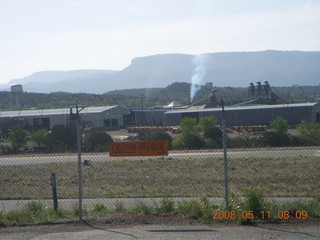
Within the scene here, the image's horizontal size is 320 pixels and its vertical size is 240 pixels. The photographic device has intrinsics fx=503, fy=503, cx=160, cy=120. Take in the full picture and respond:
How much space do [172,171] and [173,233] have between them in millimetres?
9534

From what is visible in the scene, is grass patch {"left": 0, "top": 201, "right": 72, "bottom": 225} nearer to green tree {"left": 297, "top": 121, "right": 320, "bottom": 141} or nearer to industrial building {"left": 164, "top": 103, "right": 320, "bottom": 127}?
green tree {"left": 297, "top": 121, "right": 320, "bottom": 141}

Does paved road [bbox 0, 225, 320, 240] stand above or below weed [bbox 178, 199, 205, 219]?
below

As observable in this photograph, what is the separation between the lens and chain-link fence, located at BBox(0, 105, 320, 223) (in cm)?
1380

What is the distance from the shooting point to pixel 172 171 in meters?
18.1

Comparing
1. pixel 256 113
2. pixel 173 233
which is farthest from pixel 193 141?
pixel 256 113

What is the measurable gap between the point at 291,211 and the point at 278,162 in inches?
355

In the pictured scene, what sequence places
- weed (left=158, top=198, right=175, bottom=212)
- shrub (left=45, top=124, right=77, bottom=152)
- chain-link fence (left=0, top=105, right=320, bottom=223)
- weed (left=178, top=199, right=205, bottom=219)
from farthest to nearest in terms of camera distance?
shrub (left=45, top=124, right=77, bottom=152) → chain-link fence (left=0, top=105, right=320, bottom=223) → weed (left=158, top=198, right=175, bottom=212) → weed (left=178, top=199, right=205, bottom=219)

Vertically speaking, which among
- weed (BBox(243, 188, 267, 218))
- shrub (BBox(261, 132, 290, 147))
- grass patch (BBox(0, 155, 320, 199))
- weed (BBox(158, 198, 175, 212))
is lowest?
grass patch (BBox(0, 155, 320, 199))

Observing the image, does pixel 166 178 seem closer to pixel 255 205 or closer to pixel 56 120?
pixel 255 205

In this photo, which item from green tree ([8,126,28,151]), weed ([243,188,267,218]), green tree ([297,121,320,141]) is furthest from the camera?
green tree ([8,126,28,151])

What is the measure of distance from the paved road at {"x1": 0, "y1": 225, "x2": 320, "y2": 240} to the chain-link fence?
3.03 m

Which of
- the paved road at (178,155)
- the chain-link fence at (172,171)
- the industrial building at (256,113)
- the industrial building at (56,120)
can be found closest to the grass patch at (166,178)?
the chain-link fence at (172,171)

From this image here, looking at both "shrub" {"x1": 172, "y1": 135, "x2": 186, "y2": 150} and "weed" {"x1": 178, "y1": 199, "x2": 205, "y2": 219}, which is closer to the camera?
"weed" {"x1": 178, "y1": 199, "x2": 205, "y2": 219}

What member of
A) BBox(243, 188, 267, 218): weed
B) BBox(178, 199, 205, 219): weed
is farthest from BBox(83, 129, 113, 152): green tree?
BBox(243, 188, 267, 218): weed
